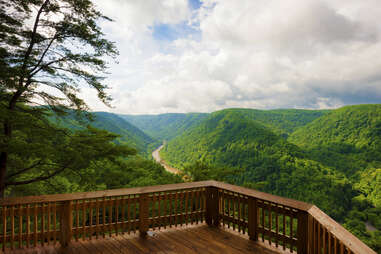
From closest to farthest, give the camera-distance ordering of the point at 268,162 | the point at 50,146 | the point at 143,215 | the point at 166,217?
1. the point at 143,215
2. the point at 166,217
3. the point at 50,146
4. the point at 268,162

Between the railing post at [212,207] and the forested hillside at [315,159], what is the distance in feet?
37.5

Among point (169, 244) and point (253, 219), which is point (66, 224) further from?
point (253, 219)

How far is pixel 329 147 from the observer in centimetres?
6556

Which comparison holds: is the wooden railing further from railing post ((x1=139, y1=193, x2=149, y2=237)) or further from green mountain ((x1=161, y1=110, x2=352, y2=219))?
green mountain ((x1=161, y1=110, x2=352, y2=219))

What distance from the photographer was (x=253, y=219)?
3.94 metres

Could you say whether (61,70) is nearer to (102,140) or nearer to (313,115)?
(102,140)

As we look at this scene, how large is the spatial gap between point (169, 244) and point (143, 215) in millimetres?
778

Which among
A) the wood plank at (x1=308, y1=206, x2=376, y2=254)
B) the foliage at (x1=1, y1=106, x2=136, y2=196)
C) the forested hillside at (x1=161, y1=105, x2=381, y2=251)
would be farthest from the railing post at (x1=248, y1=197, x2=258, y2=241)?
the forested hillside at (x1=161, y1=105, x2=381, y2=251)

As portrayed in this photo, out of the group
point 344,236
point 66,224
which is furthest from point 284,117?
point 66,224

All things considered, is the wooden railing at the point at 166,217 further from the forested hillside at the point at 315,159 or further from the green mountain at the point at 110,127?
the forested hillside at the point at 315,159

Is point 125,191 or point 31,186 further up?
point 125,191

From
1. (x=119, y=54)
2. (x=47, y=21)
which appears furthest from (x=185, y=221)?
(x=47, y=21)

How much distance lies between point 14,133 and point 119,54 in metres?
4.20

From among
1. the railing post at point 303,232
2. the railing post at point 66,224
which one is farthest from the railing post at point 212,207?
the railing post at point 66,224
